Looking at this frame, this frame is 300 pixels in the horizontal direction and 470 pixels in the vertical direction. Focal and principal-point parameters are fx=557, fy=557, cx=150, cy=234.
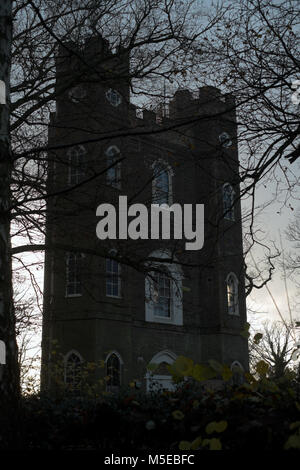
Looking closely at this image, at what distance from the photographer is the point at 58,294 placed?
23.2 m

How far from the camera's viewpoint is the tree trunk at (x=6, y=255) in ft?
16.1

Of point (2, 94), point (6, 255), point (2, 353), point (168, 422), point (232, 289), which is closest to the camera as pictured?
point (168, 422)

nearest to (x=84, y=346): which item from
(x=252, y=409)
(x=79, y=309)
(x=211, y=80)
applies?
(x=79, y=309)

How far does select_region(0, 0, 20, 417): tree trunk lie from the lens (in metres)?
4.91

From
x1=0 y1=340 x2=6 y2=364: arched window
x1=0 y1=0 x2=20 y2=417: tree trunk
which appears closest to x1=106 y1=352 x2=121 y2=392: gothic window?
x1=0 y1=0 x2=20 y2=417: tree trunk

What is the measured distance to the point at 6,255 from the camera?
523 centimetres

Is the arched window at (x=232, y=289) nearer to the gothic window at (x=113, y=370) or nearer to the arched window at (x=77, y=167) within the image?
the gothic window at (x=113, y=370)

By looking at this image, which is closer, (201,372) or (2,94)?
(201,372)

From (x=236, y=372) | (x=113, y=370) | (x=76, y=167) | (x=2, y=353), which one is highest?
(x=76, y=167)

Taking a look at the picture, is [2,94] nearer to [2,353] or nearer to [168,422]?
[2,353]

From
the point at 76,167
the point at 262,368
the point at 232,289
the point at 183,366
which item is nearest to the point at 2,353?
the point at 262,368

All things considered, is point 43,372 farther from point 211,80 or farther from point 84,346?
point 211,80

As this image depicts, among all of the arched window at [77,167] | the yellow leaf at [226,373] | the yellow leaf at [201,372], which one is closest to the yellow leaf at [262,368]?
the yellow leaf at [226,373]
